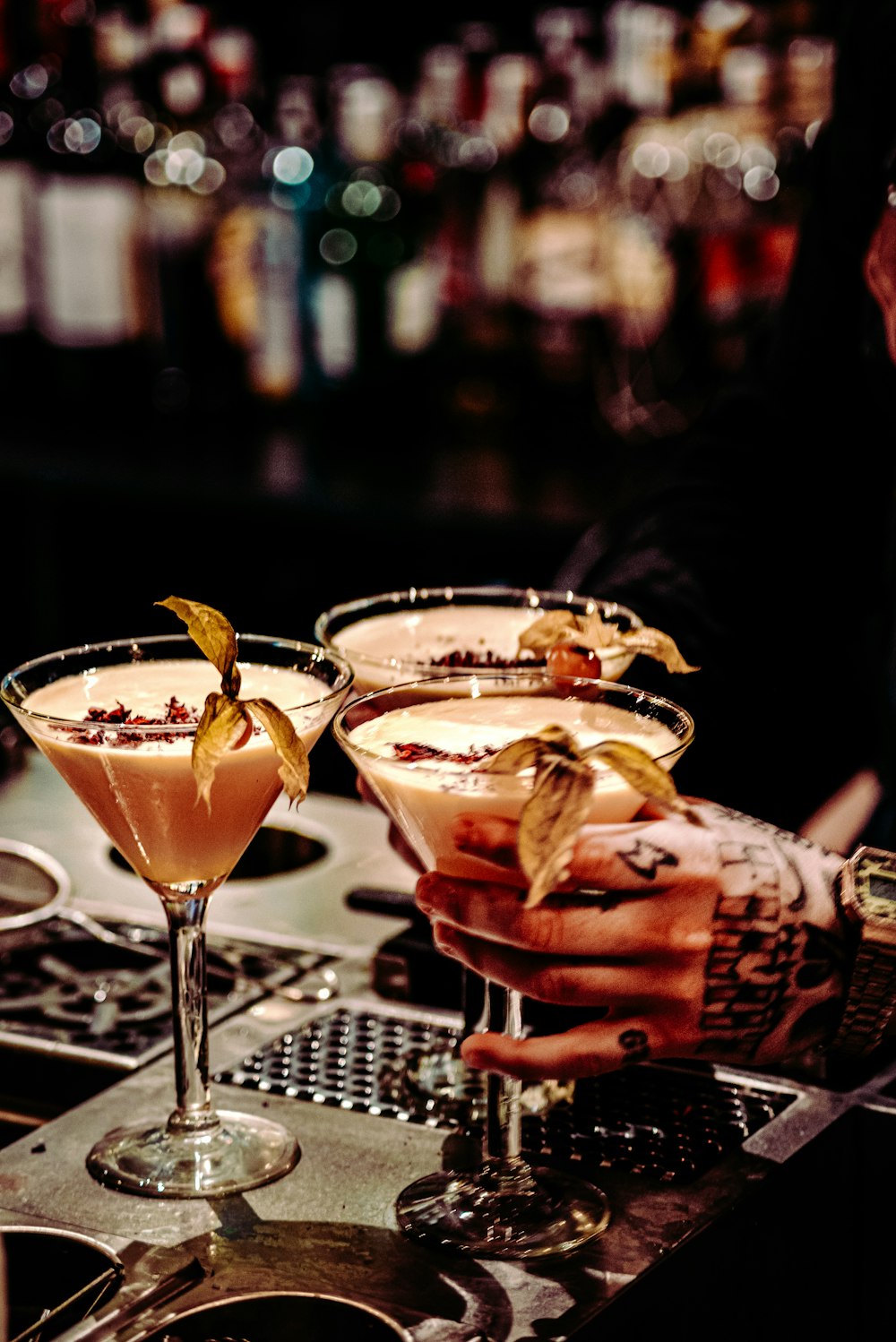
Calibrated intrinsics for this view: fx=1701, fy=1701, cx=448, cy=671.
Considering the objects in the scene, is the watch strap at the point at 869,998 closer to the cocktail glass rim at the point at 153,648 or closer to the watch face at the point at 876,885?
the watch face at the point at 876,885

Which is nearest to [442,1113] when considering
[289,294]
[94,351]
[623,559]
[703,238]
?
[623,559]

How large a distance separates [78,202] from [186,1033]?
7.50ft

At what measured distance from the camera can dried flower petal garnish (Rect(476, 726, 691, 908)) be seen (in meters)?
0.78

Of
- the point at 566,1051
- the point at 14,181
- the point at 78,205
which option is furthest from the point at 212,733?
the point at 14,181

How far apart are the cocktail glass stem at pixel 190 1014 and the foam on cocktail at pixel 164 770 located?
28 mm

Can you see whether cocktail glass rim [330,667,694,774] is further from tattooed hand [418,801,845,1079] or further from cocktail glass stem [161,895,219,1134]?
cocktail glass stem [161,895,219,1134]

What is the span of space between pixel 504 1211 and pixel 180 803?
0.96 feet

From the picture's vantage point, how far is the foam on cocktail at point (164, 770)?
931mm

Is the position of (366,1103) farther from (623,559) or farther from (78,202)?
(78,202)

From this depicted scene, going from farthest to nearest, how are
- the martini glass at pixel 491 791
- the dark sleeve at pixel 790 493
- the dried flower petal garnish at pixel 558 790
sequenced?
the dark sleeve at pixel 790 493
the martini glass at pixel 491 791
the dried flower petal garnish at pixel 558 790

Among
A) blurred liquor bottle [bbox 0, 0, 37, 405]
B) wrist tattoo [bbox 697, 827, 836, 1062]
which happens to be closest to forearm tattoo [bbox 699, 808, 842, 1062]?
wrist tattoo [bbox 697, 827, 836, 1062]

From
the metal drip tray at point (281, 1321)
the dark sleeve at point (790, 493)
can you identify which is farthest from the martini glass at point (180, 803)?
the dark sleeve at point (790, 493)

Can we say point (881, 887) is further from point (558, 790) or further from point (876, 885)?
point (558, 790)

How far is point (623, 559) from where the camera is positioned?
63.3 inches
